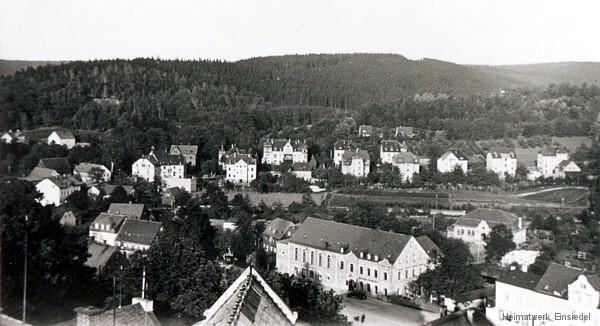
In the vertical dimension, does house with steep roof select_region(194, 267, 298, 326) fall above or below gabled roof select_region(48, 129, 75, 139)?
below

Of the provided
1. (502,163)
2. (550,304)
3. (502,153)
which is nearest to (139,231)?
(550,304)

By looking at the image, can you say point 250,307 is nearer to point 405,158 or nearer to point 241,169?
point 405,158

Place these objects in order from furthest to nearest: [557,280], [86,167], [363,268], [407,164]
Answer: [407,164], [86,167], [363,268], [557,280]

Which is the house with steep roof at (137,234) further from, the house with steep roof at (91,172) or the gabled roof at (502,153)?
the gabled roof at (502,153)

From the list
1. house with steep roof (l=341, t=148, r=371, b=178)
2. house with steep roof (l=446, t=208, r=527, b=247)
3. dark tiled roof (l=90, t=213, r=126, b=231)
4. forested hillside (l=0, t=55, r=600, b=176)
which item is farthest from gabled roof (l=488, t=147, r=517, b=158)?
dark tiled roof (l=90, t=213, r=126, b=231)

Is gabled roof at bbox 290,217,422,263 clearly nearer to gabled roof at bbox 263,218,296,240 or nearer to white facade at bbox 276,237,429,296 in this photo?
white facade at bbox 276,237,429,296

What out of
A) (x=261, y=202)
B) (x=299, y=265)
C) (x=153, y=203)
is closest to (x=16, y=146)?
(x=153, y=203)

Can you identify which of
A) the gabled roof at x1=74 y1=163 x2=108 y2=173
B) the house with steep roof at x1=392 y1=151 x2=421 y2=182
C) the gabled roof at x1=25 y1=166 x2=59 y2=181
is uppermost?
the house with steep roof at x1=392 y1=151 x2=421 y2=182
